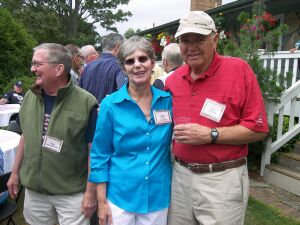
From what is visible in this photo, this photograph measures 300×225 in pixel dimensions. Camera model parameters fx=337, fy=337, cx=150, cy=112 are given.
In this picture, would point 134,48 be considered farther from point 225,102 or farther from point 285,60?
point 285,60

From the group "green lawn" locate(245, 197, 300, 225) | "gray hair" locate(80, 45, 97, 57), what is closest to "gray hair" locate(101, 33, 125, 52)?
"gray hair" locate(80, 45, 97, 57)

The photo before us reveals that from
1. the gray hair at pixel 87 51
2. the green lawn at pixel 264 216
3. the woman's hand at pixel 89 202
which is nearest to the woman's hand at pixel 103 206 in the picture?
the woman's hand at pixel 89 202

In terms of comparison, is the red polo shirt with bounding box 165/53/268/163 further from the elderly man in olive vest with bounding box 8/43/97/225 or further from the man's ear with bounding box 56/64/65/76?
the man's ear with bounding box 56/64/65/76

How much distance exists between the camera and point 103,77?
4.08m

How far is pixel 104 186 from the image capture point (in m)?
2.26

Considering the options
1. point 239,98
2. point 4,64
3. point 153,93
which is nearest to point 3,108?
→ point 153,93

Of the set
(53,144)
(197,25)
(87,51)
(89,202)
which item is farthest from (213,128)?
(87,51)

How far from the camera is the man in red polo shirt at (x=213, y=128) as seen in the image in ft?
6.77

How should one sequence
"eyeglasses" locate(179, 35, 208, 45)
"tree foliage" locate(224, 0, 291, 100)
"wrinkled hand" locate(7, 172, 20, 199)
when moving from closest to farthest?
"eyeglasses" locate(179, 35, 208, 45) < "wrinkled hand" locate(7, 172, 20, 199) < "tree foliage" locate(224, 0, 291, 100)

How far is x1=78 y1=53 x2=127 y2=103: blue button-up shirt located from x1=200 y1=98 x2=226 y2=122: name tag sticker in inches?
78.6

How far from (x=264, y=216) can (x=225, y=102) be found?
274 cm

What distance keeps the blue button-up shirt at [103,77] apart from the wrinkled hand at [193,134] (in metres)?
2.03

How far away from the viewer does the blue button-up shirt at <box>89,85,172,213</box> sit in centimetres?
220

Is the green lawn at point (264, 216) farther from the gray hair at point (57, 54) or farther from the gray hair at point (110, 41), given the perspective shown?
the gray hair at point (57, 54)
